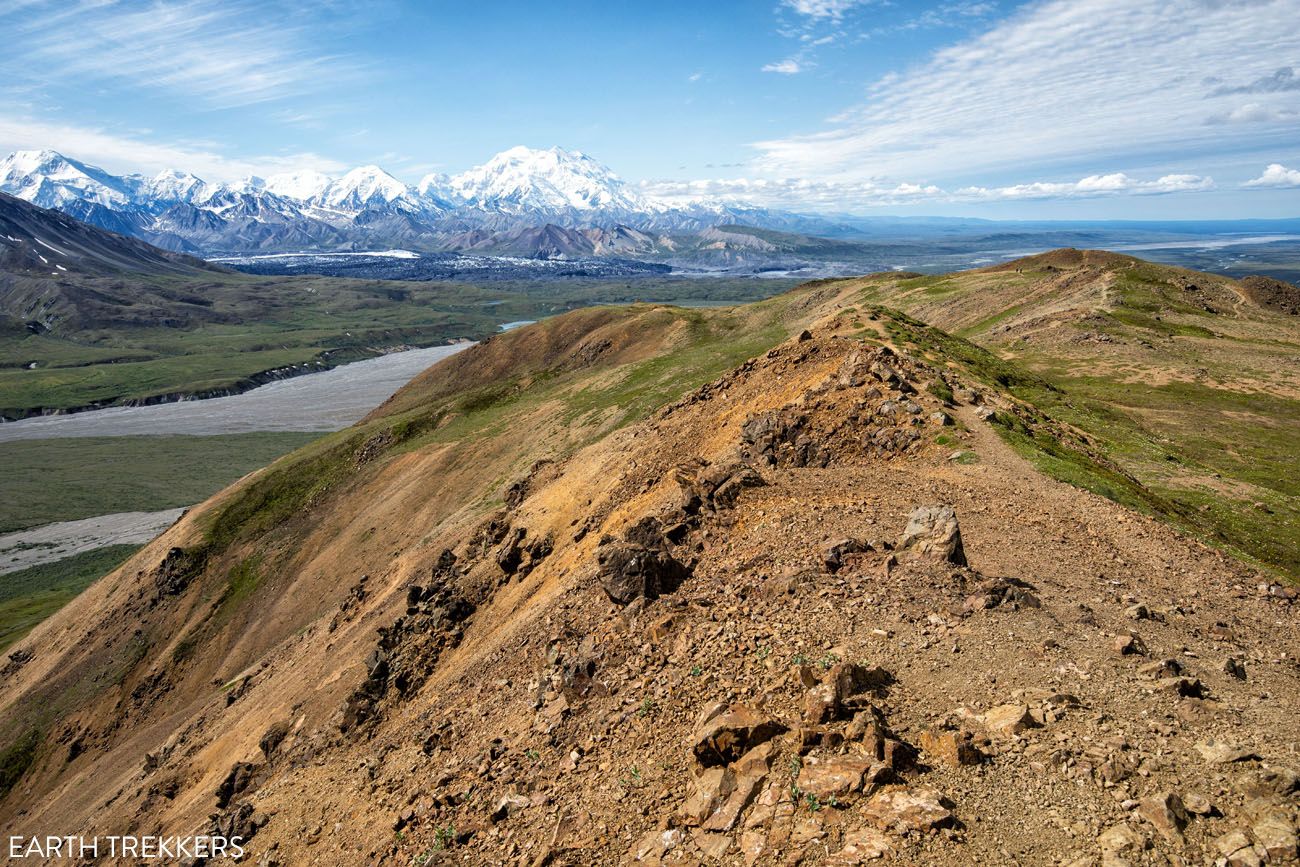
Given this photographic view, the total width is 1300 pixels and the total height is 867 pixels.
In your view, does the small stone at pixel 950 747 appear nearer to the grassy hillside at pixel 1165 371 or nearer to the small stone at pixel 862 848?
the small stone at pixel 862 848

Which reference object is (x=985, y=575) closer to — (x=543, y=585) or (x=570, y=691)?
→ (x=570, y=691)

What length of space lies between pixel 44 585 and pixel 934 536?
120 meters

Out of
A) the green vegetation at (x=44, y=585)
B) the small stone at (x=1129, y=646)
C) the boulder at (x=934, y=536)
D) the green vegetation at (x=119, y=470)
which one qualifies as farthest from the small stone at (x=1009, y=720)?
the green vegetation at (x=119, y=470)

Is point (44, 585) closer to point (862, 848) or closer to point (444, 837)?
point (444, 837)

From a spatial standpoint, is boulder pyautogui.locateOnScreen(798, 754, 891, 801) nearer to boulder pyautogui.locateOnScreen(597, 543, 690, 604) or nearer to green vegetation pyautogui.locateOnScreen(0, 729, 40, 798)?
boulder pyautogui.locateOnScreen(597, 543, 690, 604)

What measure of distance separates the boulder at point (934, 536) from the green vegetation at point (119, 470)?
13997 cm

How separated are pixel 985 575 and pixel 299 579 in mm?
56659

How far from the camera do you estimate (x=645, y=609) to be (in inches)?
711

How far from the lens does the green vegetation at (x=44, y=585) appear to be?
78500 millimetres

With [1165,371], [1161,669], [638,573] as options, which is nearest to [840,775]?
[1161,669]

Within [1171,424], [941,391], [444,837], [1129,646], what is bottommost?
[444,837]

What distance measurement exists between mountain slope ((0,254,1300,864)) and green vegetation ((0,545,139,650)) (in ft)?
159

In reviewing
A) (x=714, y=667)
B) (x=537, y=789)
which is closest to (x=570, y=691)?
(x=537, y=789)

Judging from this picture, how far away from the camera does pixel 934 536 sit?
17062 mm
